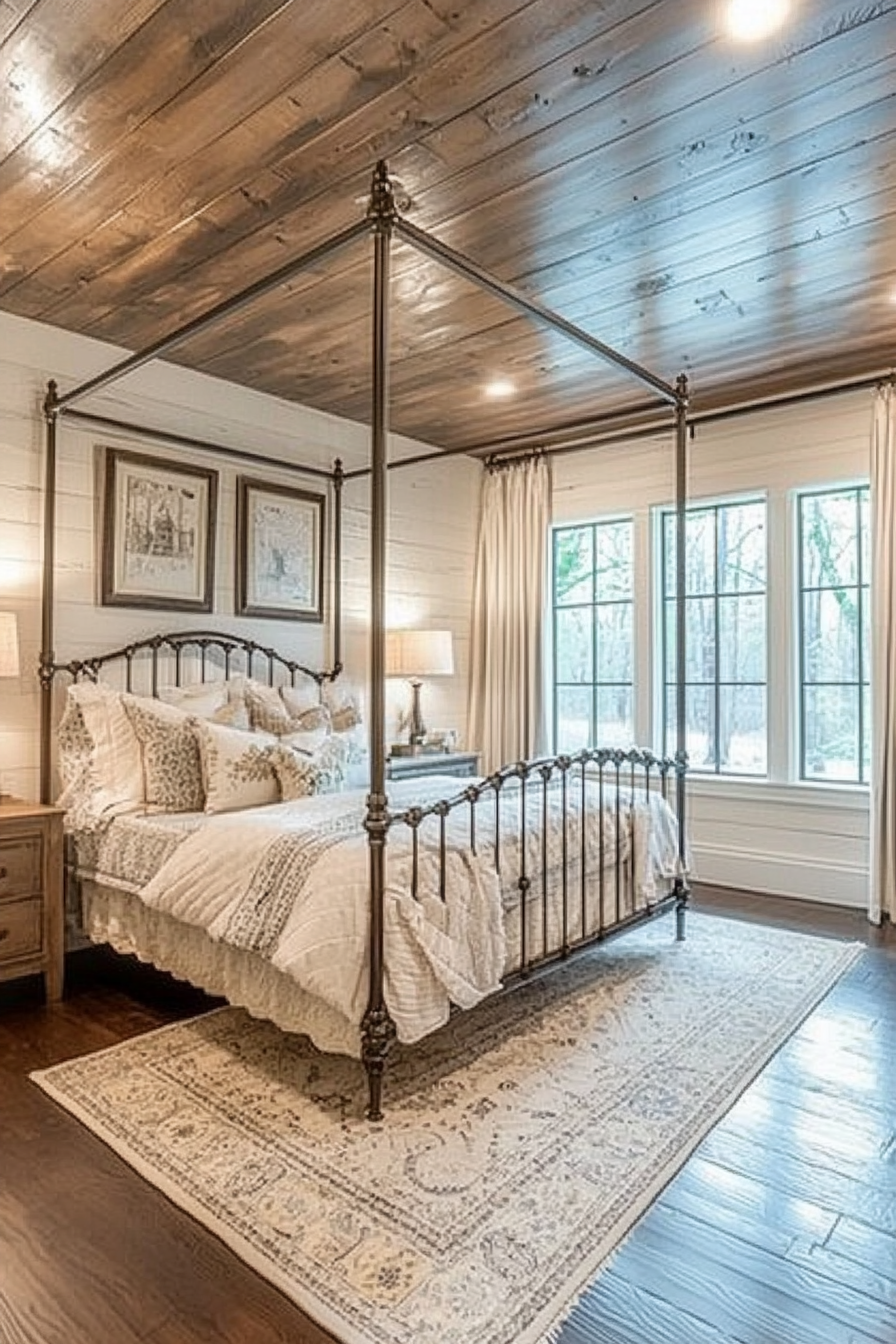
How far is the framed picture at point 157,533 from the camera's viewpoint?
4066mm

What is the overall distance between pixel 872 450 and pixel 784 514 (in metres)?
0.59

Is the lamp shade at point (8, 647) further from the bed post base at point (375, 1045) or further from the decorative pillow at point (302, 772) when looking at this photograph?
the bed post base at point (375, 1045)

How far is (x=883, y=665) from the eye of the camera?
4473 millimetres

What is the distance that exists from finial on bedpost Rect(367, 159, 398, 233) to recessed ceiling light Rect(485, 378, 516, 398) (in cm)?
230

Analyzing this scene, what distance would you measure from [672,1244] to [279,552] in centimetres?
380

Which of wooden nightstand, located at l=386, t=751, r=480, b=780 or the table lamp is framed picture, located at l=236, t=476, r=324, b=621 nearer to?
the table lamp

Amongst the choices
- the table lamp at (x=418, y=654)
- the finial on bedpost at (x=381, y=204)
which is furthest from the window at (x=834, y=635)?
the finial on bedpost at (x=381, y=204)

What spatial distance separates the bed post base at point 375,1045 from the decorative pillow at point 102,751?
5.24 ft

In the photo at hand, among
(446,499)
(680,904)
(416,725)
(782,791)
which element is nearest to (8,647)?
(416,725)

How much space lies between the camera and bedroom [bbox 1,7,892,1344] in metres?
3.78

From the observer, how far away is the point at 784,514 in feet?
16.3

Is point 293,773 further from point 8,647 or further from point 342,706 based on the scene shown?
point 8,647

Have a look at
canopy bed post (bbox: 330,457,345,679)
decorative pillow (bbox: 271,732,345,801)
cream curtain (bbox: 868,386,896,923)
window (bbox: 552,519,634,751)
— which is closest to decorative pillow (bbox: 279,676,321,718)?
canopy bed post (bbox: 330,457,345,679)

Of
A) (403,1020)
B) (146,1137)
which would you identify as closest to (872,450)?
(403,1020)
